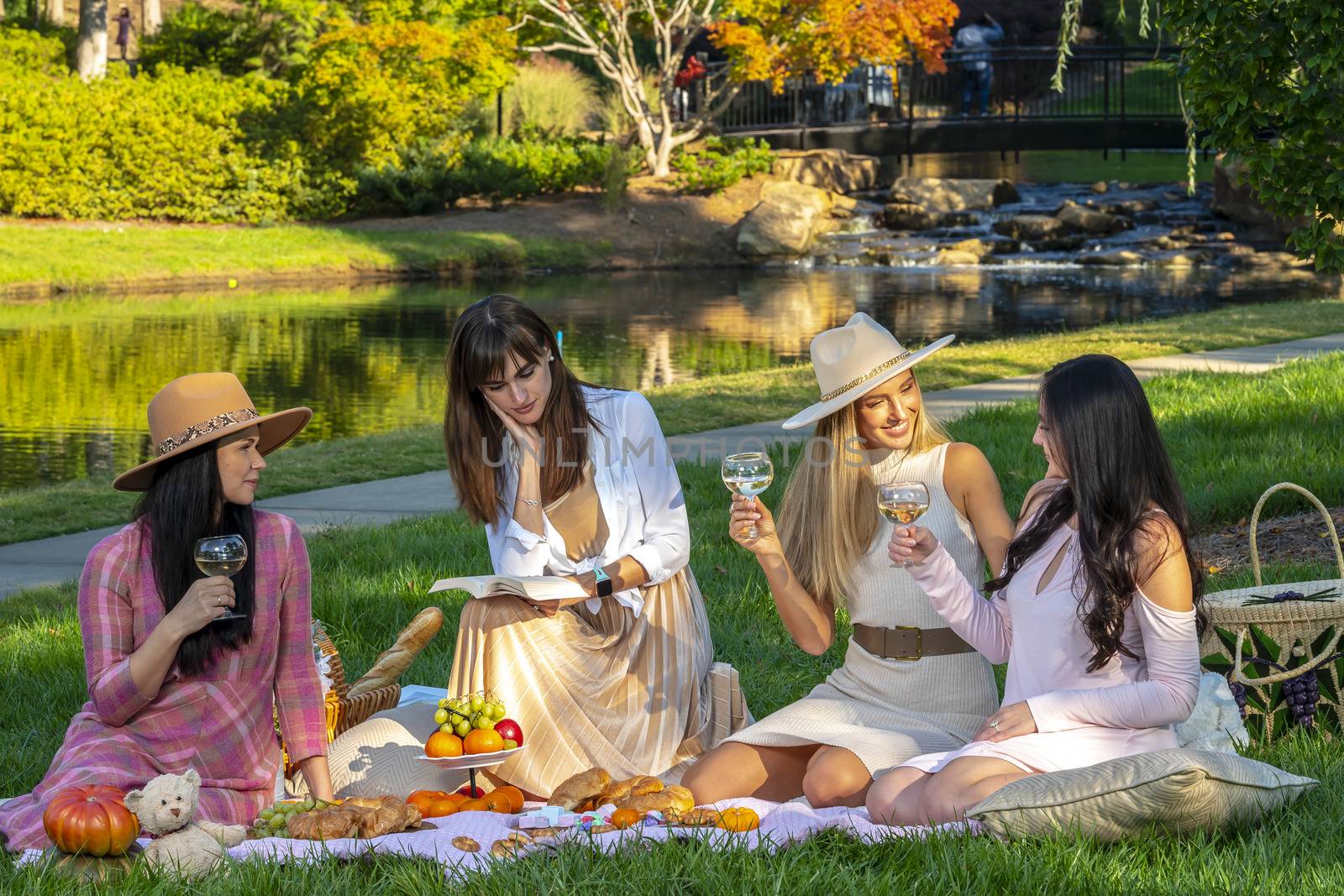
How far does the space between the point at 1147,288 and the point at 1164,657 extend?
2109 centimetres

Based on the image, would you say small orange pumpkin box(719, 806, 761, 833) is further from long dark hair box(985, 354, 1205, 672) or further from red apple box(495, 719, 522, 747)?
long dark hair box(985, 354, 1205, 672)

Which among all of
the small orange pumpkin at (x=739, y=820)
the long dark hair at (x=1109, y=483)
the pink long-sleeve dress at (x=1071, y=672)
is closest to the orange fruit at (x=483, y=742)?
the small orange pumpkin at (x=739, y=820)

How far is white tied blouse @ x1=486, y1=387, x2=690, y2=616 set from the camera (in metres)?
4.70

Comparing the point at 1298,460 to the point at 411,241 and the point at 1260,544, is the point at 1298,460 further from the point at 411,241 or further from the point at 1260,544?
the point at 411,241

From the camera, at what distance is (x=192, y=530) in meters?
3.93

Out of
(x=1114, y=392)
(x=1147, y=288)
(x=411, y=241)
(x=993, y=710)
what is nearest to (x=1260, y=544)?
(x=993, y=710)

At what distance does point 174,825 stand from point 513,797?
1.01m

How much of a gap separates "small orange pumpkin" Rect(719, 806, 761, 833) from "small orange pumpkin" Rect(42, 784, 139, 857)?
4.71 feet

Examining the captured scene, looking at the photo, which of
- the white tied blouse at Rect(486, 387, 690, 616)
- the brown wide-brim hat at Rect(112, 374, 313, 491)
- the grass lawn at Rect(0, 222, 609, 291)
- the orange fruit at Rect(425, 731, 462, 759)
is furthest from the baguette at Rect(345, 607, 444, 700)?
the grass lawn at Rect(0, 222, 609, 291)

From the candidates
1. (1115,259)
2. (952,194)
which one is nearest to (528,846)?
(1115,259)

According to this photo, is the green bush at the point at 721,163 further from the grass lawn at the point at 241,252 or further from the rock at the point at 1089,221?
the rock at the point at 1089,221

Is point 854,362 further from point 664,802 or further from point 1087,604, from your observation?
point 664,802

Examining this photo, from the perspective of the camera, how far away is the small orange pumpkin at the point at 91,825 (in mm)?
3666

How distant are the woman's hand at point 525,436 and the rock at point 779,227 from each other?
25.8m
